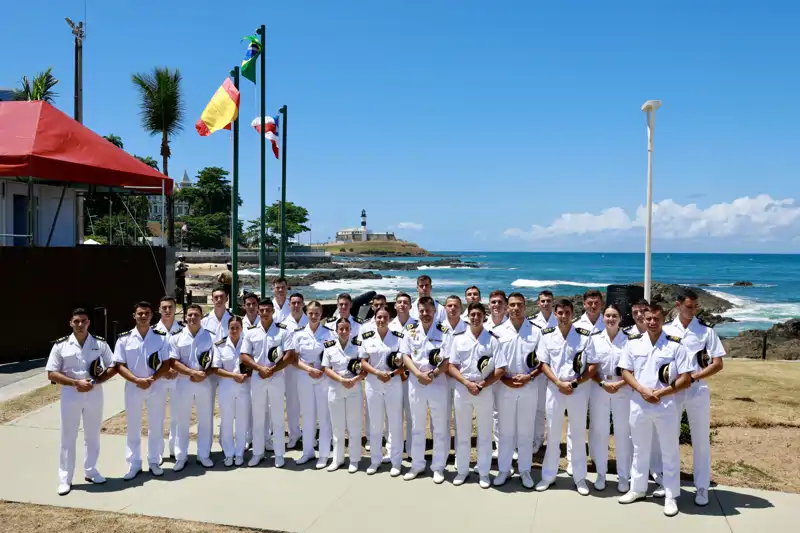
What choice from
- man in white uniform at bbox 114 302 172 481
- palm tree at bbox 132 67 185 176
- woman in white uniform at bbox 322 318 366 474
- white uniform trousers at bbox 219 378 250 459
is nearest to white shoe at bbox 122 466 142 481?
man in white uniform at bbox 114 302 172 481

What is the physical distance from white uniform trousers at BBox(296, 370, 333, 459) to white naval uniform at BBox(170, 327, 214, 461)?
3.31 feet

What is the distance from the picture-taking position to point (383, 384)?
6.42 meters

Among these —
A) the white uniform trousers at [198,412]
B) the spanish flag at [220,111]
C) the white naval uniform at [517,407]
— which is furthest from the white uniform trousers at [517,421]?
the spanish flag at [220,111]

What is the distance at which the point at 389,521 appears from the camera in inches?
205

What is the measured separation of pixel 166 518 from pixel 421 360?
2.73 metres

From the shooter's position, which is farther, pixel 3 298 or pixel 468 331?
pixel 3 298

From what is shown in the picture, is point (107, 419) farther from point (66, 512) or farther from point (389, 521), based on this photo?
point (389, 521)

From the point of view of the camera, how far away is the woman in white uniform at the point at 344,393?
255 inches

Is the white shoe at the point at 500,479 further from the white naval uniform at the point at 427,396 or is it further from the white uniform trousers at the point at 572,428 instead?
the white naval uniform at the point at 427,396

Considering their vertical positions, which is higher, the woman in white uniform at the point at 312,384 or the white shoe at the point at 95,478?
the woman in white uniform at the point at 312,384

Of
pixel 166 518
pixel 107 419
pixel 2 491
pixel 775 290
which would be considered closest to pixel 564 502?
pixel 166 518

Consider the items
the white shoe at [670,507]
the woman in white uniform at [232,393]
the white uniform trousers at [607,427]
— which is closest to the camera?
the white shoe at [670,507]

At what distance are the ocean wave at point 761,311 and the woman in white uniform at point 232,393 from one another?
Answer: 32872mm

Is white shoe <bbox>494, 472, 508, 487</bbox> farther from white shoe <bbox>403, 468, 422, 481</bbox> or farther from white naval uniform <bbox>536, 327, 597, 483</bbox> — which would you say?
white shoe <bbox>403, 468, 422, 481</bbox>
